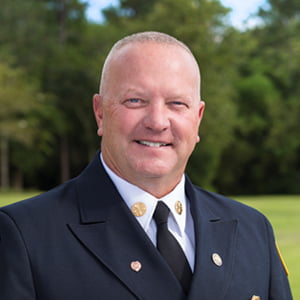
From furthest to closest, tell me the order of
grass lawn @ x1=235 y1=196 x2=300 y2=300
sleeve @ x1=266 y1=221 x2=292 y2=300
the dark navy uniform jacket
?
grass lawn @ x1=235 y1=196 x2=300 y2=300, sleeve @ x1=266 y1=221 x2=292 y2=300, the dark navy uniform jacket

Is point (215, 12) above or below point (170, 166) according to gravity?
above

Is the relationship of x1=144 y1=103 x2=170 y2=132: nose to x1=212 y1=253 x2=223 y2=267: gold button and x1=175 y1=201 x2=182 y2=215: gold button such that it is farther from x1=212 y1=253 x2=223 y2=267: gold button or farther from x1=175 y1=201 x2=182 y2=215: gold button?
x1=212 y1=253 x2=223 y2=267: gold button

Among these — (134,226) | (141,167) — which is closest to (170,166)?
(141,167)

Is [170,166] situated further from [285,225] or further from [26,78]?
[26,78]

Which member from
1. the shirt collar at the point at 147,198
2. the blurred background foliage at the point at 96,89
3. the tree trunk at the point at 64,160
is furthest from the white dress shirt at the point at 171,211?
the tree trunk at the point at 64,160

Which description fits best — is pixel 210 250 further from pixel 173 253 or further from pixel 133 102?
pixel 133 102

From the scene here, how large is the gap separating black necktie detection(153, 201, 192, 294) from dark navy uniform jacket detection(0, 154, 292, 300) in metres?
0.05

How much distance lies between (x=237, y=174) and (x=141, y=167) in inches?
2014

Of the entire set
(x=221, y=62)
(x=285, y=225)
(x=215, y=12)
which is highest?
(x=215, y=12)

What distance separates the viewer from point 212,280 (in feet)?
7.91

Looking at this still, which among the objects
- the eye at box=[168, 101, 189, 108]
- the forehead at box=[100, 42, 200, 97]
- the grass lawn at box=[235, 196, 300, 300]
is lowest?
the grass lawn at box=[235, 196, 300, 300]

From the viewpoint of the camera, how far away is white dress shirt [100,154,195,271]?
2.44 m

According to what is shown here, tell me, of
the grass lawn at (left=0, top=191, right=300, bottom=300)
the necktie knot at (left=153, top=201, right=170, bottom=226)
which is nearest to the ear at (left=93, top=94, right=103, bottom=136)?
the necktie knot at (left=153, top=201, right=170, bottom=226)

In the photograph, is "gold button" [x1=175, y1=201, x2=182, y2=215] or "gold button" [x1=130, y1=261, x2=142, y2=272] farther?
"gold button" [x1=175, y1=201, x2=182, y2=215]
